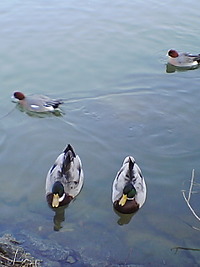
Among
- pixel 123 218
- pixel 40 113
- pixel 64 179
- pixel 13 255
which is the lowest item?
pixel 123 218

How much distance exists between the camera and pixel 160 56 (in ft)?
37.4

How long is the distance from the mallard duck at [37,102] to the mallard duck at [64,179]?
200cm

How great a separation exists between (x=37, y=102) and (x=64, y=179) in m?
2.69

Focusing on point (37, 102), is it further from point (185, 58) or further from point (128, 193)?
point (185, 58)

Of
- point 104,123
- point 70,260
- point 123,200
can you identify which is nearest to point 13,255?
point 70,260

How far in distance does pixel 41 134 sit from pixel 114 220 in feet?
8.89

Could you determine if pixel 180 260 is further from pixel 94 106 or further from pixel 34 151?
pixel 94 106

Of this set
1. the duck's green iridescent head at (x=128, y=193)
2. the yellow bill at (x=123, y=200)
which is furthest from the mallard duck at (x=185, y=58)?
the yellow bill at (x=123, y=200)

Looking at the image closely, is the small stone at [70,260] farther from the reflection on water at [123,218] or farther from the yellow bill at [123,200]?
the yellow bill at [123,200]

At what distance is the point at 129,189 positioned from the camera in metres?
6.67

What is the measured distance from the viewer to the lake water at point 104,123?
6.15 metres

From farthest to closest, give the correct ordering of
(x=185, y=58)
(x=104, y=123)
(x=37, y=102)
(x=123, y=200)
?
(x=185, y=58) → (x=37, y=102) → (x=104, y=123) → (x=123, y=200)

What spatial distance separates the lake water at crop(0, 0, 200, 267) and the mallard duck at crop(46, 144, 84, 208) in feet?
0.53

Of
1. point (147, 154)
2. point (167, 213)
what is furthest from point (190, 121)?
A: point (167, 213)
